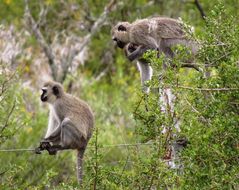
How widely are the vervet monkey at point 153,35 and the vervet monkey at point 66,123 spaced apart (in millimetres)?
1149

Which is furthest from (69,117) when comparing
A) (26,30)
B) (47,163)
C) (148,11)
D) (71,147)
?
(148,11)

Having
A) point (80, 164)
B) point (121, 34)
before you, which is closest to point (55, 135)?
point (80, 164)

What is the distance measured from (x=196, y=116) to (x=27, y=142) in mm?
8721

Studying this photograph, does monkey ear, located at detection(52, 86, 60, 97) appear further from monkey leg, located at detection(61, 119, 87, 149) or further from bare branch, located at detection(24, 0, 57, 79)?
bare branch, located at detection(24, 0, 57, 79)

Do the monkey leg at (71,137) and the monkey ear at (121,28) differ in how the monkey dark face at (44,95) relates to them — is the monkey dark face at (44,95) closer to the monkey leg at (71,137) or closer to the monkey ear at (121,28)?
the monkey leg at (71,137)

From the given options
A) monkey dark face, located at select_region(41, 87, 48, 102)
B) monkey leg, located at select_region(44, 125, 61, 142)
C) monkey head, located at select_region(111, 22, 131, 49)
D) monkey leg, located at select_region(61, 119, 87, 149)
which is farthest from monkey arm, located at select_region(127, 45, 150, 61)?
monkey leg, located at select_region(44, 125, 61, 142)

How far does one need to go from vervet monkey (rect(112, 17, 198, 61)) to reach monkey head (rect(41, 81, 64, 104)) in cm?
110

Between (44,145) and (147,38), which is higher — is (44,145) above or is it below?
below

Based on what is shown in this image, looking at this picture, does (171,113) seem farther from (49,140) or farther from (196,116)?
(49,140)

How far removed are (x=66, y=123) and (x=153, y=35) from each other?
1.96 metres

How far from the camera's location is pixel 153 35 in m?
11.7

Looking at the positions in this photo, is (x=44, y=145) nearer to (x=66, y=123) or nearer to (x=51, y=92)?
(x=66, y=123)

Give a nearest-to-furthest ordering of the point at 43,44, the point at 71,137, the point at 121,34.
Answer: the point at 71,137 < the point at 121,34 < the point at 43,44

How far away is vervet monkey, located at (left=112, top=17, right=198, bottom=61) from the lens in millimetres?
11477
